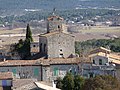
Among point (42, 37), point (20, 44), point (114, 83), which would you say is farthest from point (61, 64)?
point (114, 83)

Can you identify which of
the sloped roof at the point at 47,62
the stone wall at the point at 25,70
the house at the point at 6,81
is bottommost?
the stone wall at the point at 25,70

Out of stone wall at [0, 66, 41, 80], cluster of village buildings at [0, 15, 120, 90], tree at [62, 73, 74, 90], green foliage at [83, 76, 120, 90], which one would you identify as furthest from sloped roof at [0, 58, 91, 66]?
green foliage at [83, 76, 120, 90]

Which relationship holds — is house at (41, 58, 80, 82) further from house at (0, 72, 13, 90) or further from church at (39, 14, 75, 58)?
house at (0, 72, 13, 90)

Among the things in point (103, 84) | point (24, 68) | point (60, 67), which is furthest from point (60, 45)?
point (103, 84)

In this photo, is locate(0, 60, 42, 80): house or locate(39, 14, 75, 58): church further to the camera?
locate(39, 14, 75, 58): church

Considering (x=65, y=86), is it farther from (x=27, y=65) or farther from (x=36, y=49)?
(x=36, y=49)

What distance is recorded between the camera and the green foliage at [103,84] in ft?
93.5

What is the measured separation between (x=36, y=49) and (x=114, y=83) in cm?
1885

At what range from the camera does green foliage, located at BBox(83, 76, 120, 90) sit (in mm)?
28500

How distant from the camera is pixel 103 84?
28781 mm

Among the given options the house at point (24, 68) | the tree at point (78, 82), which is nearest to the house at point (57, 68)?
the house at point (24, 68)

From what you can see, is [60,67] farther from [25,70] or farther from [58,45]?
[58,45]

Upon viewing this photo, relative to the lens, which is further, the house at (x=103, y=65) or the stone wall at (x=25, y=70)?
the stone wall at (x=25, y=70)

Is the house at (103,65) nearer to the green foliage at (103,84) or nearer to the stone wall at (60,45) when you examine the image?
the stone wall at (60,45)
